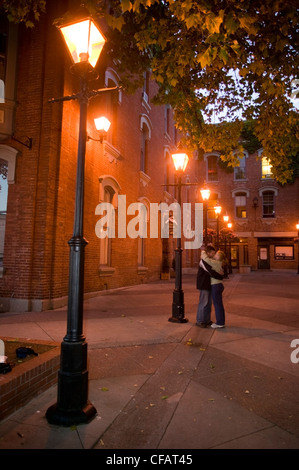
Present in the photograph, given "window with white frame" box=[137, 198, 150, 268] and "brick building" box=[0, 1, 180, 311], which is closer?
"brick building" box=[0, 1, 180, 311]

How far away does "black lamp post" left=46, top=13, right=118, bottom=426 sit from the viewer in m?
2.81

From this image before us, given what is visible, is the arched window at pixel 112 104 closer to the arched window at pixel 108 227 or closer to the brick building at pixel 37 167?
the brick building at pixel 37 167

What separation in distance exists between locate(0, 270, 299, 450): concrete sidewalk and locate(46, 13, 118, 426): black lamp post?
15cm

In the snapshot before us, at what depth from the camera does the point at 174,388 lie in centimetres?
356

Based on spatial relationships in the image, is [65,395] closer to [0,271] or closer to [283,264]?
[0,271]

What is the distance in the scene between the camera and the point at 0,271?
8.08m

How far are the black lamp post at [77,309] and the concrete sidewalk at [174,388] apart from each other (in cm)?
15

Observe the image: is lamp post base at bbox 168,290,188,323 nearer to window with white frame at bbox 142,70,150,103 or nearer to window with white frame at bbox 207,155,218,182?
window with white frame at bbox 142,70,150,103

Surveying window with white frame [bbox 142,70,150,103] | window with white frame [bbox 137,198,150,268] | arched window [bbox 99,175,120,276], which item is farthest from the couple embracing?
window with white frame [bbox 142,70,150,103]

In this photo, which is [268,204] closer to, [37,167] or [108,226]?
[108,226]


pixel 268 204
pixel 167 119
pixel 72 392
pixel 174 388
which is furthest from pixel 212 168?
pixel 72 392

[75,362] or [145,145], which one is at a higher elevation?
[145,145]

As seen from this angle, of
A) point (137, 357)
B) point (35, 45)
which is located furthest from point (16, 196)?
point (137, 357)

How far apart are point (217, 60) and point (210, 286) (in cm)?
494
